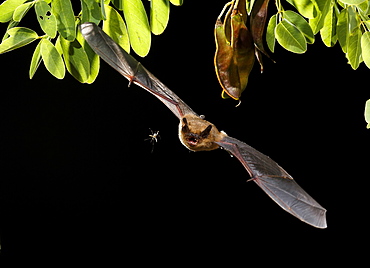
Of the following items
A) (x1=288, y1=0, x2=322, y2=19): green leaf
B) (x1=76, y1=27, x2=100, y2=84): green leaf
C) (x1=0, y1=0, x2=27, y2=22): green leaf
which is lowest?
(x1=288, y1=0, x2=322, y2=19): green leaf

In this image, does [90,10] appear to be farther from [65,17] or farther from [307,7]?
[307,7]

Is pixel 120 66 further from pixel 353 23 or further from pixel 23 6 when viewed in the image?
pixel 353 23

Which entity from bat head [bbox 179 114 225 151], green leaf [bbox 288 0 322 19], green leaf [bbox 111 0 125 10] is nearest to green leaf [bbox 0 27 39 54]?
green leaf [bbox 111 0 125 10]

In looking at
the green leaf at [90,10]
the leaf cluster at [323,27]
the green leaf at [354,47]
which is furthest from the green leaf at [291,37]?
the green leaf at [90,10]

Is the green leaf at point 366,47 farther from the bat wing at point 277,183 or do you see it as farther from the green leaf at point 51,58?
the green leaf at point 51,58

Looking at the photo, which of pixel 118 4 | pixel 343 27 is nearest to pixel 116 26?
pixel 118 4

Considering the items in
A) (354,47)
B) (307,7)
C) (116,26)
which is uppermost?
(116,26)

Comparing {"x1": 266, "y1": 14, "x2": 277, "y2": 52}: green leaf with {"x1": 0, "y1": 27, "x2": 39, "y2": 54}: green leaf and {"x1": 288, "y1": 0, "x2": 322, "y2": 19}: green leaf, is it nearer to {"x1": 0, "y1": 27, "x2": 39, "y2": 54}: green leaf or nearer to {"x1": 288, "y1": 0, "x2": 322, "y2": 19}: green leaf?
{"x1": 288, "y1": 0, "x2": 322, "y2": 19}: green leaf
